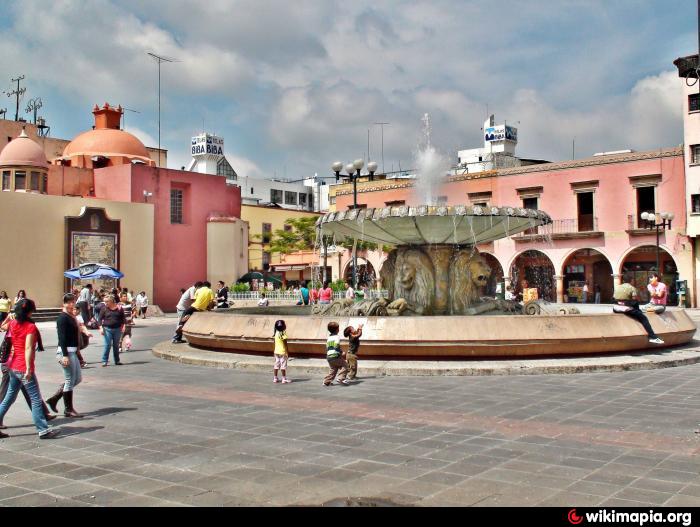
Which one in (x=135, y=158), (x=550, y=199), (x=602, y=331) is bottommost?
(x=602, y=331)

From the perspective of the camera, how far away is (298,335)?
10789mm

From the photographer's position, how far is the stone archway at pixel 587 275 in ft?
122

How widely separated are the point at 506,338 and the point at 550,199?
2838 centimetres

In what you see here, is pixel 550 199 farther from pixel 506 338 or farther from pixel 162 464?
pixel 162 464

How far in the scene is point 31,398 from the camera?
→ 6223 millimetres

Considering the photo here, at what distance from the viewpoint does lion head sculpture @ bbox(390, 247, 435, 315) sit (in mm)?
13156

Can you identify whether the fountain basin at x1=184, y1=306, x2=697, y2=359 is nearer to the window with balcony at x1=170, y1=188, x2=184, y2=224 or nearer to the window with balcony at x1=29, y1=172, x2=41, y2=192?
the window with balcony at x1=29, y1=172, x2=41, y2=192

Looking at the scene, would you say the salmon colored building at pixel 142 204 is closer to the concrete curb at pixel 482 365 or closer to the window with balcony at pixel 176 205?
the window with balcony at pixel 176 205

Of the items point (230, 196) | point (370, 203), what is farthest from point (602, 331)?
point (370, 203)

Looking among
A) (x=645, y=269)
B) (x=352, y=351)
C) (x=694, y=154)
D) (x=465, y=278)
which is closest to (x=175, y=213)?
(x=645, y=269)

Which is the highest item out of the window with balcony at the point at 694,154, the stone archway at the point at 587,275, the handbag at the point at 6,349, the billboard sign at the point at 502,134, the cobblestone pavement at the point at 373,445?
the billboard sign at the point at 502,134

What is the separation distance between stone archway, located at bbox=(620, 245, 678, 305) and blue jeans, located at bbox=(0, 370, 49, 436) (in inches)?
1276

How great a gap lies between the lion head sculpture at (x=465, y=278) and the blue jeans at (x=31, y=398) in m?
8.29

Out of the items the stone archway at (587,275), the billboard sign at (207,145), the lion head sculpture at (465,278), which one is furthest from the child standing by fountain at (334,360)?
the billboard sign at (207,145)
